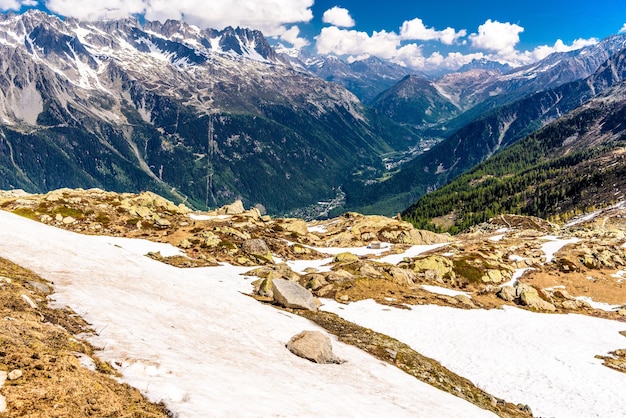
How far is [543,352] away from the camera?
36500 mm

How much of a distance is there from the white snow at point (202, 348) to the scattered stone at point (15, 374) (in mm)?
3638

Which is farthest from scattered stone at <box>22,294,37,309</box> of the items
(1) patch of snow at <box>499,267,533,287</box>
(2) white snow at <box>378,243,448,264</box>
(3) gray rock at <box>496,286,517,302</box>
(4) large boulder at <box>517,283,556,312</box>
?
(1) patch of snow at <box>499,267,533,287</box>

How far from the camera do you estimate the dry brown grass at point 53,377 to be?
10.5m

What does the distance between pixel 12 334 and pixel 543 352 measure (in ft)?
136

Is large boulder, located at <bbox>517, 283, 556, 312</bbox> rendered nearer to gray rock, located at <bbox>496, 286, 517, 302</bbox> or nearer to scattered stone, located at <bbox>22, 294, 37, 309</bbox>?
gray rock, located at <bbox>496, 286, 517, 302</bbox>

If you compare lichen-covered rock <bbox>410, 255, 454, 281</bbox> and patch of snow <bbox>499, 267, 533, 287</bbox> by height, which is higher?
patch of snow <bbox>499, 267, 533, 287</bbox>

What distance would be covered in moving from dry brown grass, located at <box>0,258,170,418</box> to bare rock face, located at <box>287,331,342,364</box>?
11977 mm

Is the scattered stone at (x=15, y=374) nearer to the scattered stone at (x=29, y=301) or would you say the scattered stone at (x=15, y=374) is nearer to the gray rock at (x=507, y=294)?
the scattered stone at (x=29, y=301)

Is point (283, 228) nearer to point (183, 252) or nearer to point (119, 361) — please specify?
point (183, 252)

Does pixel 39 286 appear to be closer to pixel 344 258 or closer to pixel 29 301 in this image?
pixel 29 301

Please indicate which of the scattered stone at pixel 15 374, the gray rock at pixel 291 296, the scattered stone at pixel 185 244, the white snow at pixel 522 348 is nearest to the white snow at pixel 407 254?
the white snow at pixel 522 348

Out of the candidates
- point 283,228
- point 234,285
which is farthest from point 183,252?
point 283,228

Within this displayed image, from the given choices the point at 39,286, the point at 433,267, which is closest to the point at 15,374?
the point at 39,286

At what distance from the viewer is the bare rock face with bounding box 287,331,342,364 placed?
77.1 feet
